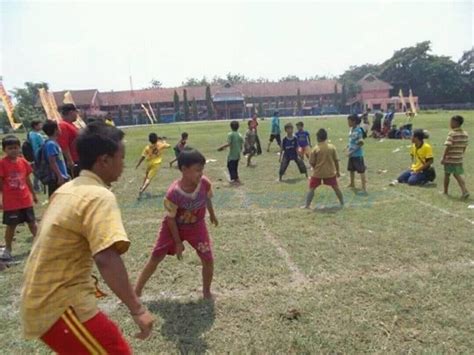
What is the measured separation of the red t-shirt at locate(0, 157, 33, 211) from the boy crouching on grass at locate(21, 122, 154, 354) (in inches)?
158

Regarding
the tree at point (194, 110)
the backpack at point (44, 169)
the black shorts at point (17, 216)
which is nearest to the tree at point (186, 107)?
the tree at point (194, 110)

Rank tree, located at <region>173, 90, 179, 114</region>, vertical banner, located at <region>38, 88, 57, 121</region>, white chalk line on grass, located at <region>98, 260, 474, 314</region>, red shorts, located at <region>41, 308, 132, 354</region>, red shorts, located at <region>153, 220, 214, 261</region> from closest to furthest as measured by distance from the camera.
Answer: red shorts, located at <region>41, 308, 132, 354</region>
red shorts, located at <region>153, 220, 214, 261</region>
white chalk line on grass, located at <region>98, 260, 474, 314</region>
vertical banner, located at <region>38, 88, 57, 121</region>
tree, located at <region>173, 90, 179, 114</region>

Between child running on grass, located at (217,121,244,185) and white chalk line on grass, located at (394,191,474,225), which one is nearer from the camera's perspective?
white chalk line on grass, located at (394,191,474,225)

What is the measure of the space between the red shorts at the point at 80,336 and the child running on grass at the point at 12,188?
3.99m

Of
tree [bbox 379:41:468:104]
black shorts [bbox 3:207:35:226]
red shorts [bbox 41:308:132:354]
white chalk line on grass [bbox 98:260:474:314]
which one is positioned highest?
tree [bbox 379:41:468:104]

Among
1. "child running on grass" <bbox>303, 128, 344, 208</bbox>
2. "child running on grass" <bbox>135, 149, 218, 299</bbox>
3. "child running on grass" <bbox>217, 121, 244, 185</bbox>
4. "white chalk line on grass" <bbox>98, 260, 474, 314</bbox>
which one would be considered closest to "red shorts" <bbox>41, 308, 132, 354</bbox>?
"child running on grass" <bbox>135, 149, 218, 299</bbox>

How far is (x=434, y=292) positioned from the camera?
3.90m

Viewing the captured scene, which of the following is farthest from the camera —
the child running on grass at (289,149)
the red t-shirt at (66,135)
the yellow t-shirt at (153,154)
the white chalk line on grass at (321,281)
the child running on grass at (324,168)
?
the child running on grass at (289,149)

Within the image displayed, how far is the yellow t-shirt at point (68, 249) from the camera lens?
173 cm

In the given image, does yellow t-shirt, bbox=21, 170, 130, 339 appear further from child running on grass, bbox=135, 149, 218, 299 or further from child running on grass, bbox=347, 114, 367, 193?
child running on grass, bbox=347, 114, 367, 193

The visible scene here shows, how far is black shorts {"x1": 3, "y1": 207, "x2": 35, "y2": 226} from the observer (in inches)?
209

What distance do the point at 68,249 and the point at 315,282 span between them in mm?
3047

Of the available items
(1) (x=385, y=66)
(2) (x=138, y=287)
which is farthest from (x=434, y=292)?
(1) (x=385, y=66)

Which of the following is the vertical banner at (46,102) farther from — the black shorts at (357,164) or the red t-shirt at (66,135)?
the black shorts at (357,164)
